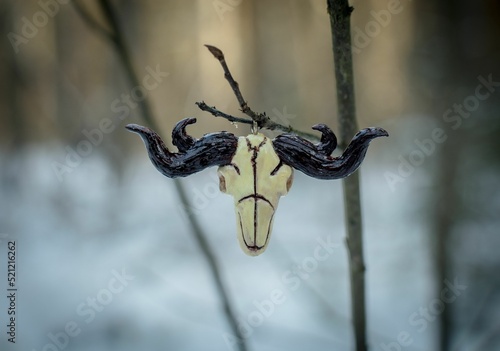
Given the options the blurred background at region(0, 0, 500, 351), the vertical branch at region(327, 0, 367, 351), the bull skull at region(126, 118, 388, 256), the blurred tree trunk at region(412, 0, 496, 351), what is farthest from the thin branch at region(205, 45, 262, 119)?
the blurred tree trunk at region(412, 0, 496, 351)

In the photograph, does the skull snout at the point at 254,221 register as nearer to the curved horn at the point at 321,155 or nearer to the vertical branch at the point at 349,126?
the curved horn at the point at 321,155

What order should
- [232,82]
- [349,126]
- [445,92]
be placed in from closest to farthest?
[232,82] < [349,126] < [445,92]

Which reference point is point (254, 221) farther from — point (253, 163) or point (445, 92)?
point (445, 92)

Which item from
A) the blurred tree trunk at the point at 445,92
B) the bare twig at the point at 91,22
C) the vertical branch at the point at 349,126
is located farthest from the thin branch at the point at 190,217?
the blurred tree trunk at the point at 445,92

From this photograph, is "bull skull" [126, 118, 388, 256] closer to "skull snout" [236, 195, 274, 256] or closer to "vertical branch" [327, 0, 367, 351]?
"skull snout" [236, 195, 274, 256]

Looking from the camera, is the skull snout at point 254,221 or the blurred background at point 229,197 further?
the blurred background at point 229,197

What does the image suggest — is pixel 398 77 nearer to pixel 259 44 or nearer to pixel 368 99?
pixel 368 99

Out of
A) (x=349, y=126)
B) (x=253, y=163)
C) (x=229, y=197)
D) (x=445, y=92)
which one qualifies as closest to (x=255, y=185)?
(x=253, y=163)
